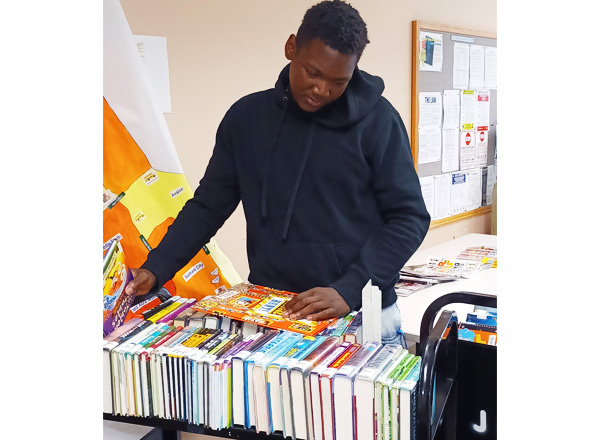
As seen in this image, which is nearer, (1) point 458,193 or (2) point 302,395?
(2) point 302,395

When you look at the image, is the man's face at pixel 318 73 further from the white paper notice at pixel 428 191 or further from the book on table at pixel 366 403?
the white paper notice at pixel 428 191

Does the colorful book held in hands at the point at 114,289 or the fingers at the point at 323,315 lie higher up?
the colorful book held in hands at the point at 114,289

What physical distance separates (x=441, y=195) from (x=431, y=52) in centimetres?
95

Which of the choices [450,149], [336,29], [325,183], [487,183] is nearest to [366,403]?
[325,183]

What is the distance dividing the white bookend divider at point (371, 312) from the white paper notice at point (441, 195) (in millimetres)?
2946

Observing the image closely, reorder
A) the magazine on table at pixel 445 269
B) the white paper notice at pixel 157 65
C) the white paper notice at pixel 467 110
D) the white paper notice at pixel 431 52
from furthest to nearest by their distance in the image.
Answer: the white paper notice at pixel 467 110 → the white paper notice at pixel 431 52 → the magazine on table at pixel 445 269 → the white paper notice at pixel 157 65

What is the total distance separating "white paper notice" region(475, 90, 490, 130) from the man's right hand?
3474mm

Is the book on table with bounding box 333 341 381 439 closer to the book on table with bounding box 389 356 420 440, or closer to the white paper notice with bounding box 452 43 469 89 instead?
the book on table with bounding box 389 356 420 440

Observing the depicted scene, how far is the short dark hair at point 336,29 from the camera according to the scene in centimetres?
137

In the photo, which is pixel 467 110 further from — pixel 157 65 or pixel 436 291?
pixel 157 65

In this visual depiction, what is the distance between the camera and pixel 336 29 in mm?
1373

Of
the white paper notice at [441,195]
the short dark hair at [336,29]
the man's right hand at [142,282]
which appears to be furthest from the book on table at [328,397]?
the white paper notice at [441,195]

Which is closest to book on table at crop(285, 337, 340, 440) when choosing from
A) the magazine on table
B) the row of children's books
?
the row of children's books
